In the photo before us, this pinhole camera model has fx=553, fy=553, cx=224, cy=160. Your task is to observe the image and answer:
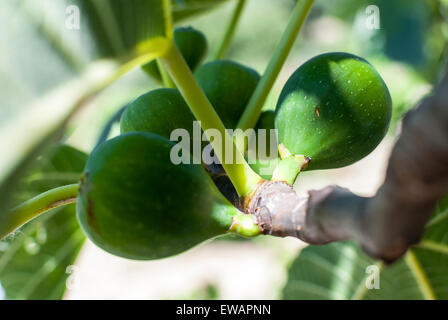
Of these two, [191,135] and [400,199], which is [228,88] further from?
[400,199]

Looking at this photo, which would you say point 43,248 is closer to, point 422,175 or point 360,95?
point 360,95

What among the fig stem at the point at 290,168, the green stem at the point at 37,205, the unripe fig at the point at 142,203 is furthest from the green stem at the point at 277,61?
the green stem at the point at 37,205

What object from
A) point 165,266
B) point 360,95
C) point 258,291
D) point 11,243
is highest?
point 360,95

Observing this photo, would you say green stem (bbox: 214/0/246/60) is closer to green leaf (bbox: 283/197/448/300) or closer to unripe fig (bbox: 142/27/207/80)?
unripe fig (bbox: 142/27/207/80)

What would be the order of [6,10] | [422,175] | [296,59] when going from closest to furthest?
1. [422,175]
2. [6,10]
3. [296,59]

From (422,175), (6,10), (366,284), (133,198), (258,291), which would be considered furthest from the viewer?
(258,291)

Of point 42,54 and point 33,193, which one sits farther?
point 33,193

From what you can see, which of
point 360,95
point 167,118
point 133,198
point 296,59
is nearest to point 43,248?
point 167,118
